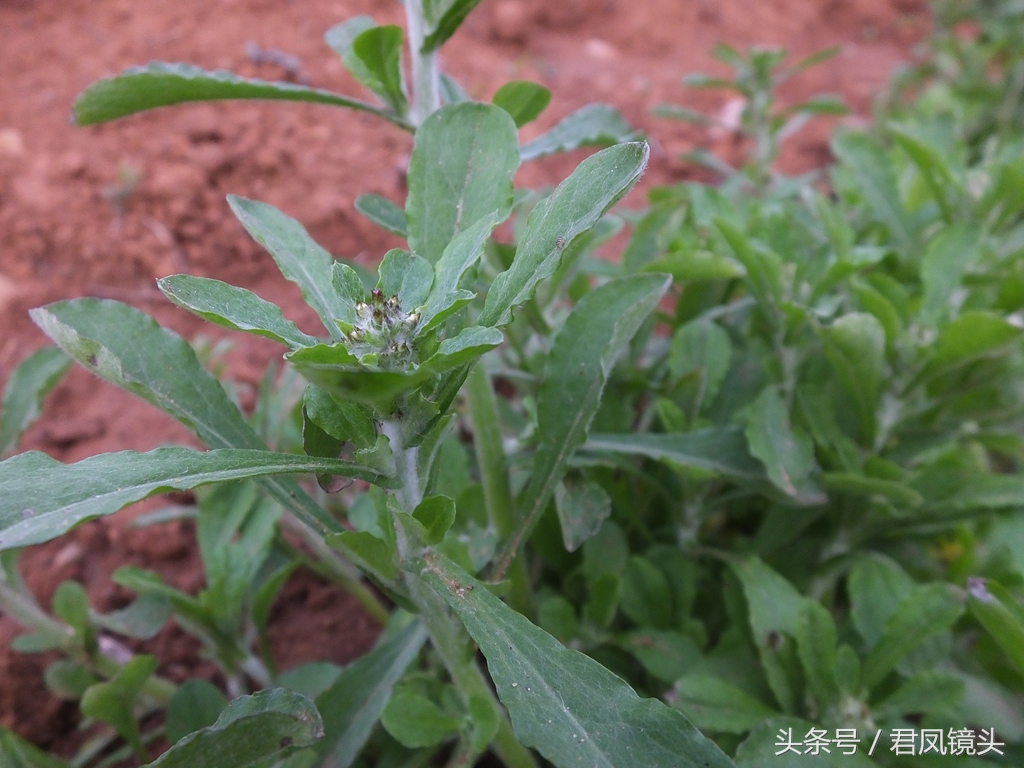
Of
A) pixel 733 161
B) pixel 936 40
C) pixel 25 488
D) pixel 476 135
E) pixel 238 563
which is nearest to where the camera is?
pixel 25 488

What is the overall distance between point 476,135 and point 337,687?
3.05 feet

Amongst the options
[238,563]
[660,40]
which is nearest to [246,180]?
[238,563]

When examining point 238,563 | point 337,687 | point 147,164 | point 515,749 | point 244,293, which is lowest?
point 515,749

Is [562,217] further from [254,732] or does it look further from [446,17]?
[254,732]

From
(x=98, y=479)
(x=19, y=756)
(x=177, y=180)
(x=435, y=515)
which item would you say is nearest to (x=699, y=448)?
(x=435, y=515)

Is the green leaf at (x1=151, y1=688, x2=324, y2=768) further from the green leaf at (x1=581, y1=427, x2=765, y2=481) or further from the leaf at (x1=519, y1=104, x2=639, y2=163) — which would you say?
the leaf at (x1=519, y1=104, x2=639, y2=163)

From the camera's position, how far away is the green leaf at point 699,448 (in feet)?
4.24

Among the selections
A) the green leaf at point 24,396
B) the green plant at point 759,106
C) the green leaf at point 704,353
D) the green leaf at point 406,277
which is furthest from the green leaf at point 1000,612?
the green plant at point 759,106

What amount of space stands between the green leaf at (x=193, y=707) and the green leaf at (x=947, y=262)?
5.49 ft

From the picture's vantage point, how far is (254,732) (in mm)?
941

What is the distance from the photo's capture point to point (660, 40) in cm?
428

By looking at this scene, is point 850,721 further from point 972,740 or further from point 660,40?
point 660,40

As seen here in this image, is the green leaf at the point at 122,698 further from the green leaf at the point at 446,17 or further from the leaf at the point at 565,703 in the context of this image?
the green leaf at the point at 446,17

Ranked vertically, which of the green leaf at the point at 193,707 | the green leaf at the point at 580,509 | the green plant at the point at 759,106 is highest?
the green plant at the point at 759,106
